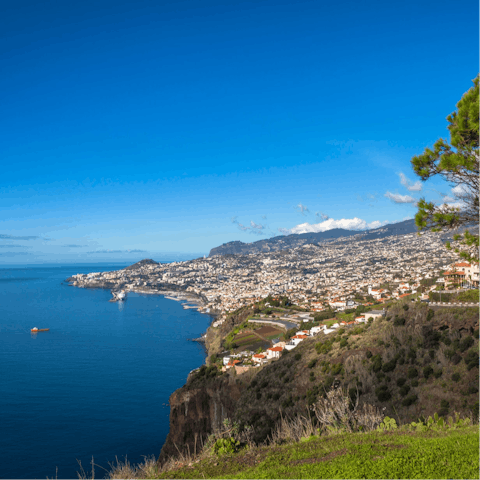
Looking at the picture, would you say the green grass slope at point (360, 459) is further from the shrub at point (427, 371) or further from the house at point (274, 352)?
the house at point (274, 352)

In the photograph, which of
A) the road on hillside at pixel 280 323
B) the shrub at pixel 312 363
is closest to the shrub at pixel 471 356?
the shrub at pixel 312 363

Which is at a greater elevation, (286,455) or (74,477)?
(286,455)

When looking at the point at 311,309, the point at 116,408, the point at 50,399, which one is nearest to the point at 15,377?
the point at 50,399

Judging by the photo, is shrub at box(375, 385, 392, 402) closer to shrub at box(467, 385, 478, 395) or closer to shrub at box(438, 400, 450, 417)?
shrub at box(438, 400, 450, 417)

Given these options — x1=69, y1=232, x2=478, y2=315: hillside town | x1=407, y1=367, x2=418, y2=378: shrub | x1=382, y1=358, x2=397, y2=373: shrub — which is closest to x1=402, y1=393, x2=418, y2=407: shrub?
x1=407, y1=367, x2=418, y2=378: shrub

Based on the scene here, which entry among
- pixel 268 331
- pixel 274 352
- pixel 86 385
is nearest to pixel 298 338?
pixel 274 352

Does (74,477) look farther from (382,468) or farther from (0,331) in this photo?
(0,331)
